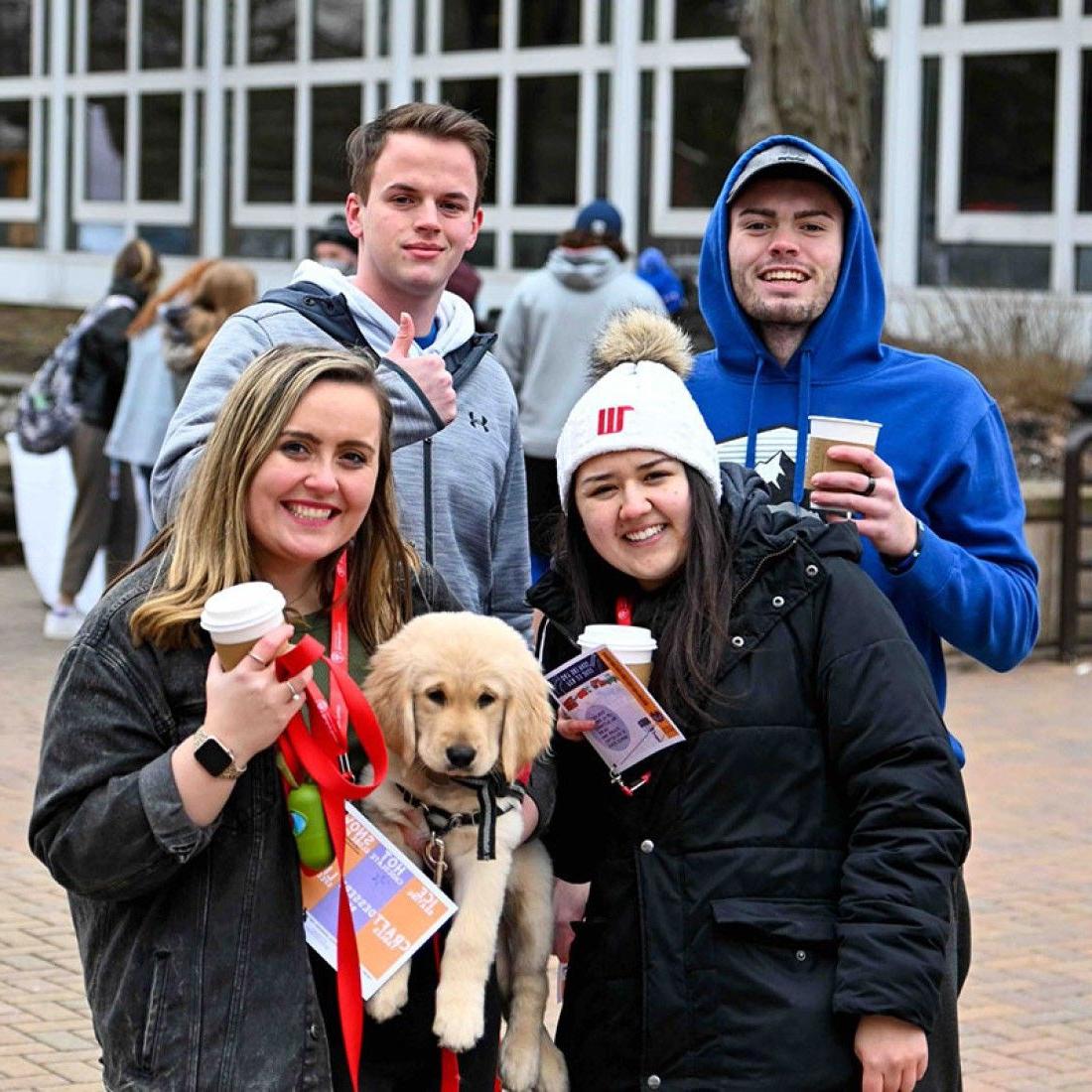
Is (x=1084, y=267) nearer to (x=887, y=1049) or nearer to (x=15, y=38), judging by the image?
(x=15, y=38)

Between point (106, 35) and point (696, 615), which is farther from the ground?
point (106, 35)

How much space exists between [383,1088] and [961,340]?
50.4ft

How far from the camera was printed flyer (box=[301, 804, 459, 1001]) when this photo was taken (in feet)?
9.79

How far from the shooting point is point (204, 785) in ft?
9.05

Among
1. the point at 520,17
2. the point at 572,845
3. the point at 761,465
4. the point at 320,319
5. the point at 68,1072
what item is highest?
the point at 520,17

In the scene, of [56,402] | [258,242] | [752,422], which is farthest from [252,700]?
[258,242]

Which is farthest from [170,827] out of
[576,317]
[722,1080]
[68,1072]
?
[576,317]

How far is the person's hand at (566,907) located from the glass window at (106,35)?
27788 millimetres

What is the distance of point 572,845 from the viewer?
134 inches

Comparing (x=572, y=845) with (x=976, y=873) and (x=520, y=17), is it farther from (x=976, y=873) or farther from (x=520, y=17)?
(x=520, y=17)

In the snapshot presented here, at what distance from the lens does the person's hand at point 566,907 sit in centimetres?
344

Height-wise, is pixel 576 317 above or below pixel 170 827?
above

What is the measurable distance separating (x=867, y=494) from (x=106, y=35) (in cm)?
2834

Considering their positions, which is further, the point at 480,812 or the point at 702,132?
the point at 702,132
